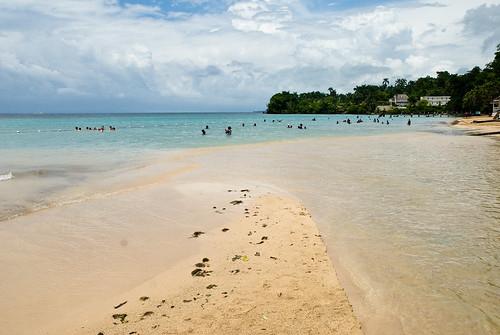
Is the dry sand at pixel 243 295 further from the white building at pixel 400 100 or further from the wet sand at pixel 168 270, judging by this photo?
the white building at pixel 400 100

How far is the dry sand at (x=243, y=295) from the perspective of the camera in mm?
5340

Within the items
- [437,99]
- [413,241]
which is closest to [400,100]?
[437,99]

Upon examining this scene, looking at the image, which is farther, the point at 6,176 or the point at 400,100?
the point at 400,100

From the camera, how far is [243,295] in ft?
20.4

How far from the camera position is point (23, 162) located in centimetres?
2539

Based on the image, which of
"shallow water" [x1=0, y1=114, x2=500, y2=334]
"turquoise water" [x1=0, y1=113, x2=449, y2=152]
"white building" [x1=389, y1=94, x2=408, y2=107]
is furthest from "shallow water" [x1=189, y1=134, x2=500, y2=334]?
"white building" [x1=389, y1=94, x2=408, y2=107]

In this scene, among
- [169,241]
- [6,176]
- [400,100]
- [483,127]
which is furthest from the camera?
[400,100]

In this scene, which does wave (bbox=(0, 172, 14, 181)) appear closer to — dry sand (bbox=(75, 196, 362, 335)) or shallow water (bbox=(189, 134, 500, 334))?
shallow water (bbox=(189, 134, 500, 334))

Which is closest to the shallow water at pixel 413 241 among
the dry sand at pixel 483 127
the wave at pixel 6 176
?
the wave at pixel 6 176

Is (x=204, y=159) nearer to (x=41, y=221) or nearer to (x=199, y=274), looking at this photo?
(x=41, y=221)

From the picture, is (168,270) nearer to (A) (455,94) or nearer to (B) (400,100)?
(A) (455,94)

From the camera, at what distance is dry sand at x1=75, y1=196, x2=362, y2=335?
534 centimetres

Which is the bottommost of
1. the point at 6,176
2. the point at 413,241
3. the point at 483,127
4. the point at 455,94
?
the point at 413,241

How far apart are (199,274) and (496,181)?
14.4m
